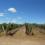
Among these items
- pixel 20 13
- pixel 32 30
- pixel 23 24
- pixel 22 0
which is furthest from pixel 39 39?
pixel 22 0

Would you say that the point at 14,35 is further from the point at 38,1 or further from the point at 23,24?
the point at 38,1

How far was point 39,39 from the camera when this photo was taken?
2.84m

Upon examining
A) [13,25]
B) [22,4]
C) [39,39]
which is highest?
[22,4]

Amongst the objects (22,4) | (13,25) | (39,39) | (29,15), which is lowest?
(39,39)

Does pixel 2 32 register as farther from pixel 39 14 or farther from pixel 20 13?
pixel 39 14

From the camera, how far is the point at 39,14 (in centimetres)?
291

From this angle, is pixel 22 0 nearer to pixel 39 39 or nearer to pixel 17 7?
pixel 17 7

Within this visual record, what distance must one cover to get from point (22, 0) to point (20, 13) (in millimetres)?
251

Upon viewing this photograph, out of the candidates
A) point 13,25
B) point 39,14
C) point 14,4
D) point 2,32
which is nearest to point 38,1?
point 39,14

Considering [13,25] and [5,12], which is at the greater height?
[5,12]

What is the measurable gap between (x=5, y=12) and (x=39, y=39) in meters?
0.83

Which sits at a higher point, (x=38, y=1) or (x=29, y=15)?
(x=38, y=1)

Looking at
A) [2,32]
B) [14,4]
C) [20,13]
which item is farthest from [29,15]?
[2,32]

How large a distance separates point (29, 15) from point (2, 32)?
0.62 m
